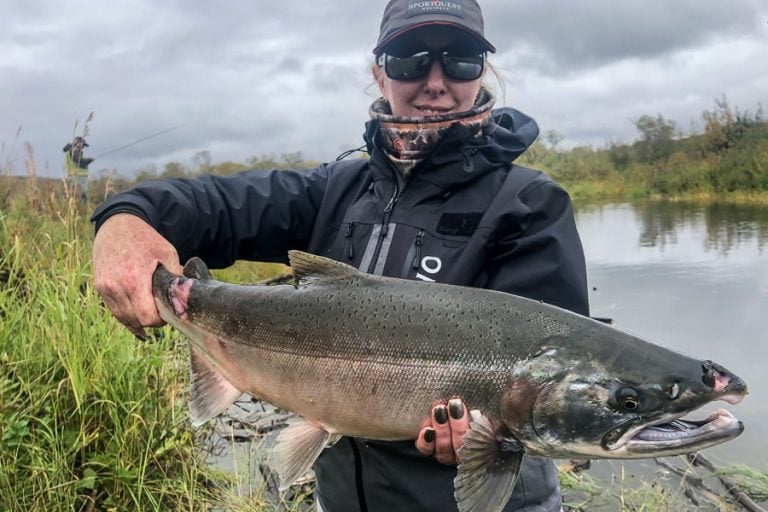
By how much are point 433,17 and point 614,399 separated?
5.86ft

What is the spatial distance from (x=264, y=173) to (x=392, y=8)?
1011 millimetres

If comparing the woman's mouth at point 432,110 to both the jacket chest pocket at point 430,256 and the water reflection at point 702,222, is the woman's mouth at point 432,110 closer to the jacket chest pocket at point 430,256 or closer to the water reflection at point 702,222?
the jacket chest pocket at point 430,256

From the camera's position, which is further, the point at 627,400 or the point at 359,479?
the point at 359,479

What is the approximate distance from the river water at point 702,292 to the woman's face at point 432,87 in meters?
4.74

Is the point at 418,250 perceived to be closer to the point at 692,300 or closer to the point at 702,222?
the point at 692,300

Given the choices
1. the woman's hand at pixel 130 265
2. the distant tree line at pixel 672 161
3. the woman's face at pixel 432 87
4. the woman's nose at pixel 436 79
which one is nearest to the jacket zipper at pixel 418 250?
the woman's face at pixel 432 87

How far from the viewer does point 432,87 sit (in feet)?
9.72

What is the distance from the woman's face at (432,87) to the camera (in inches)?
116

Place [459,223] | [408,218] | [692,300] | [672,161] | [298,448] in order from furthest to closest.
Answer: [672,161]
[692,300]
[408,218]
[459,223]
[298,448]

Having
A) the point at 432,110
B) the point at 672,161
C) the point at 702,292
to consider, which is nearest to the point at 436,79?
the point at 432,110

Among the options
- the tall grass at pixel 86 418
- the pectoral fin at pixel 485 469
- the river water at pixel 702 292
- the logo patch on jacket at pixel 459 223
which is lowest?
the river water at pixel 702 292

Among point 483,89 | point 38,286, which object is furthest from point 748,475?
point 38,286

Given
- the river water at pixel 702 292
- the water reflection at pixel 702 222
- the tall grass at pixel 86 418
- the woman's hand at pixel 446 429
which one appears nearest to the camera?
the woman's hand at pixel 446 429

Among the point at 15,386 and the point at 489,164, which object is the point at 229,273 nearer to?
the point at 15,386
